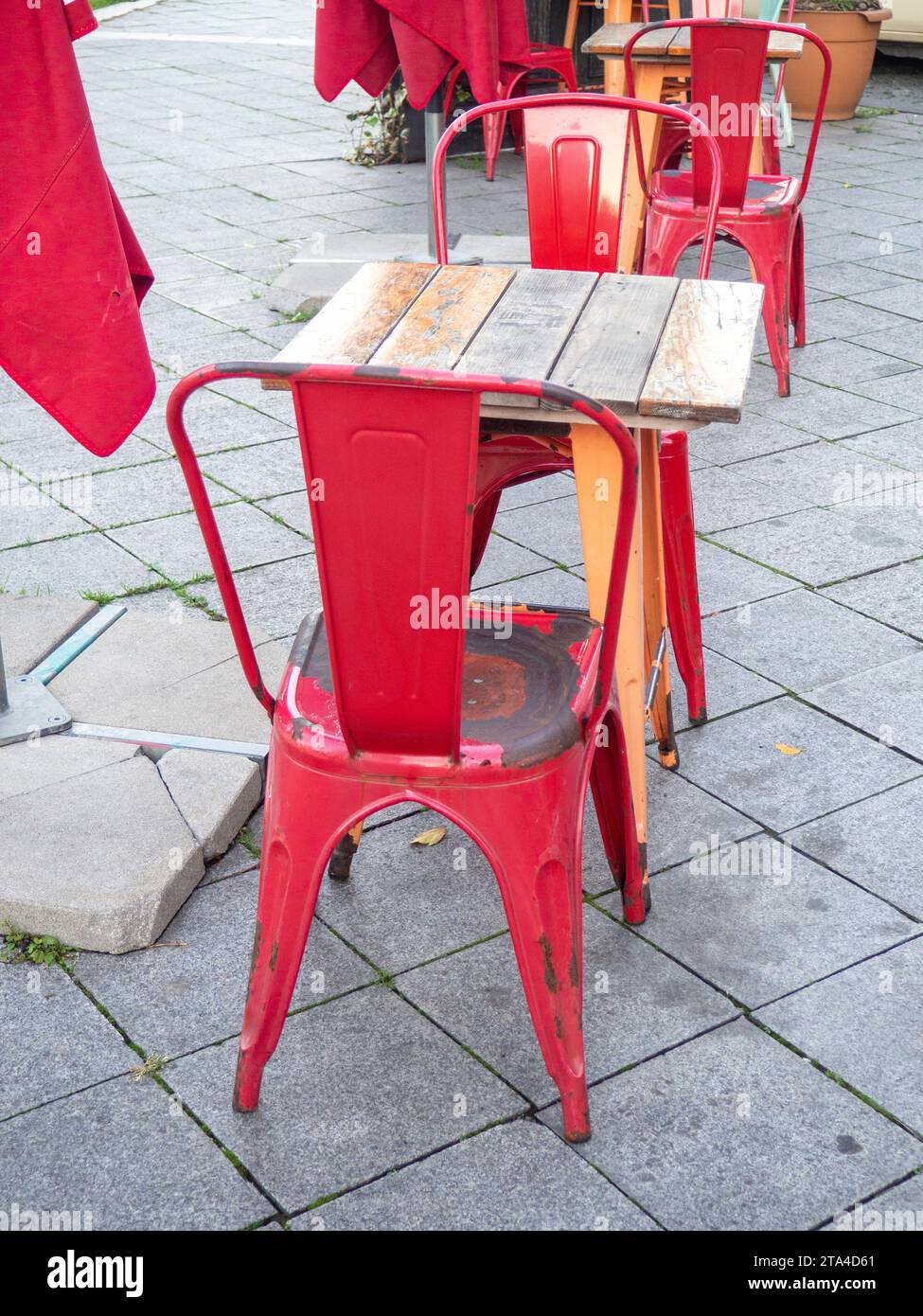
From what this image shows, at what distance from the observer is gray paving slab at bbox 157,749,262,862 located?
2.89m

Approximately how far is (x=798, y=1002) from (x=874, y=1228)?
1.60ft

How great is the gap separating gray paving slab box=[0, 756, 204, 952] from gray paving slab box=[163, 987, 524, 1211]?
358 millimetres

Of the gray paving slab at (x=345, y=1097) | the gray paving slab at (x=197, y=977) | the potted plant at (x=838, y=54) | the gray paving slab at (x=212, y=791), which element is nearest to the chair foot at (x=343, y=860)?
the gray paving slab at (x=197, y=977)

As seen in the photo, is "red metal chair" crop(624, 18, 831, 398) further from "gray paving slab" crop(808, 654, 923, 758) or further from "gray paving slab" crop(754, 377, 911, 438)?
"gray paving slab" crop(808, 654, 923, 758)

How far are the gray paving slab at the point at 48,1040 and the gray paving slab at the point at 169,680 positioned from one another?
750mm

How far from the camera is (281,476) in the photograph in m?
4.68

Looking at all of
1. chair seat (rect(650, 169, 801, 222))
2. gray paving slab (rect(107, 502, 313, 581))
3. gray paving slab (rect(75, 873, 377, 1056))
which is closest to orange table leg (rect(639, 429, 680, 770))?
gray paving slab (rect(75, 873, 377, 1056))

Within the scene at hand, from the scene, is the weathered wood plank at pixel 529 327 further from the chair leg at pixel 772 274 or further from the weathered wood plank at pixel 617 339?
the chair leg at pixel 772 274

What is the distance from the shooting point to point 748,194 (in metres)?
5.23

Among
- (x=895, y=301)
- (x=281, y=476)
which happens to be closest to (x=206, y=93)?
(x=895, y=301)

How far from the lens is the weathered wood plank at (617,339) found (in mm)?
2299

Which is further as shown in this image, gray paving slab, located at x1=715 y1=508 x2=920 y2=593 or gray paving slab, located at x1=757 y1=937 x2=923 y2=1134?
gray paving slab, located at x1=715 y1=508 x2=920 y2=593

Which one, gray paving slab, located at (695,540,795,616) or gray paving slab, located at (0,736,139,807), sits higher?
gray paving slab, located at (0,736,139,807)

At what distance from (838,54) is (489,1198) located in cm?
902
